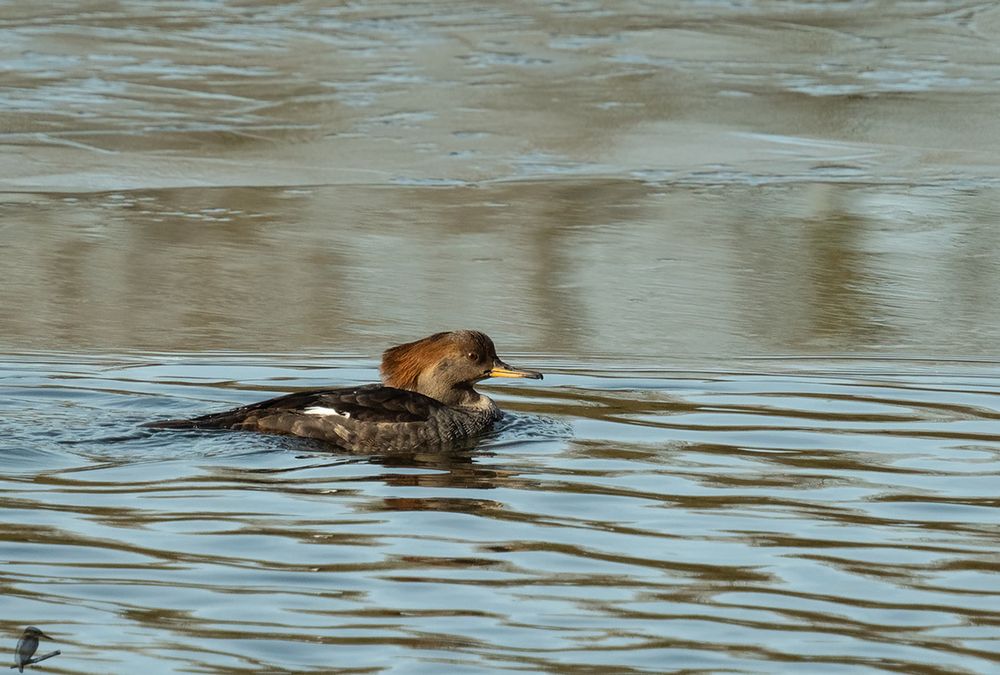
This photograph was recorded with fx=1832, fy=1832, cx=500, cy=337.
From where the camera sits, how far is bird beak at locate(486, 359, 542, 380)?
26.5 feet

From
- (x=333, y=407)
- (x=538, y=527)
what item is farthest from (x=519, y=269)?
(x=538, y=527)

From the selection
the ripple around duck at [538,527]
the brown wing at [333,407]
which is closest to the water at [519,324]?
the ripple around duck at [538,527]

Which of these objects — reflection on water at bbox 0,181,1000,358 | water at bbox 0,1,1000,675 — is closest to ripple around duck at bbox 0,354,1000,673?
water at bbox 0,1,1000,675

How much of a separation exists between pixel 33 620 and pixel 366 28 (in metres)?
13.0

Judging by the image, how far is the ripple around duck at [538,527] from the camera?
186 inches

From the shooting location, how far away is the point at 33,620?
4812 millimetres

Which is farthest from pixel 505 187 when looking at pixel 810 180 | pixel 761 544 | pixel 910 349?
pixel 761 544

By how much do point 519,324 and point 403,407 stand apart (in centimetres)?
218

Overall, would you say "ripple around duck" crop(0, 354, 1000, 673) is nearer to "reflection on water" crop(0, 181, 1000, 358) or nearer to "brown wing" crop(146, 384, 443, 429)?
"brown wing" crop(146, 384, 443, 429)

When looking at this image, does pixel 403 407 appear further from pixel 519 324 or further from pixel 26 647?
pixel 26 647

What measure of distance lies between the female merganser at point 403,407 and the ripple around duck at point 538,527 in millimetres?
111

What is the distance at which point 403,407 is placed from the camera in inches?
301

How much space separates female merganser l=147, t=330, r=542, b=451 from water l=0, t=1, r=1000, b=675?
0.49ft

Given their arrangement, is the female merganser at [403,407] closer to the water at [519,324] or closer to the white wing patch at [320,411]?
the white wing patch at [320,411]
